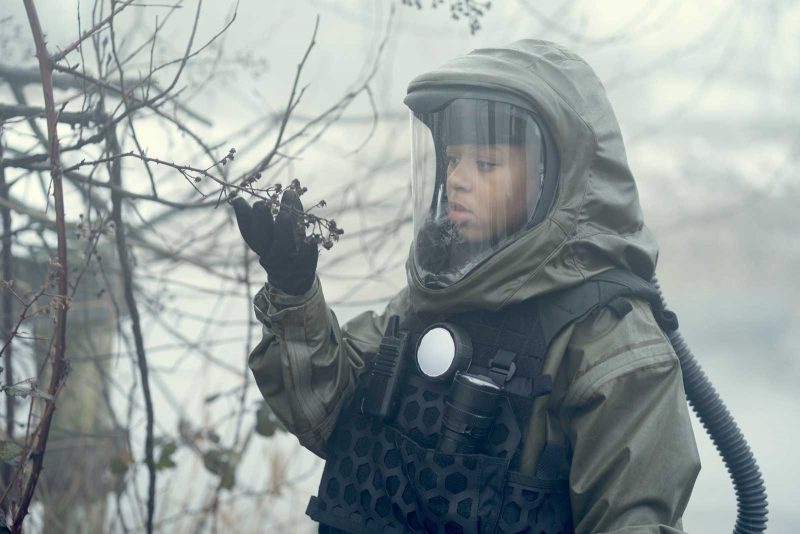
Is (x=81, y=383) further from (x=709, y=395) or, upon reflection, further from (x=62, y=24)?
(x=709, y=395)

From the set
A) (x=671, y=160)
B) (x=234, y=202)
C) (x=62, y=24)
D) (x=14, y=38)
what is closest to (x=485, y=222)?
(x=234, y=202)

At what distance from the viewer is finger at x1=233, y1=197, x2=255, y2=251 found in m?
1.73

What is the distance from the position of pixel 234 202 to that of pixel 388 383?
523mm

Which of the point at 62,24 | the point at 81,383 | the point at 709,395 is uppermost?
the point at 62,24

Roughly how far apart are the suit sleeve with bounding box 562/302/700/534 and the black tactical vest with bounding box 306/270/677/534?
0.06 meters

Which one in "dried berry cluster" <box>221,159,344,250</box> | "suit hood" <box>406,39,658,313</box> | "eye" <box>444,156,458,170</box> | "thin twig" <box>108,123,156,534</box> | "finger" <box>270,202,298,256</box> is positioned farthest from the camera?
"thin twig" <box>108,123,156,534</box>

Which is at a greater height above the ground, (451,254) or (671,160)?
(671,160)

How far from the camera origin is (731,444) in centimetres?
211

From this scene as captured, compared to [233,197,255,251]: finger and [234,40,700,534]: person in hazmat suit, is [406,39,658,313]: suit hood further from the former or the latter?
[233,197,255,251]: finger

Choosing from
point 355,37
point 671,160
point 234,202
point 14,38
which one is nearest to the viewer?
point 234,202

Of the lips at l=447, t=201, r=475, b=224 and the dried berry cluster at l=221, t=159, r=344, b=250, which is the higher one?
the lips at l=447, t=201, r=475, b=224

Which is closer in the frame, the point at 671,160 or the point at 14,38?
the point at 14,38

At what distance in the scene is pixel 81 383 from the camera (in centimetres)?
412

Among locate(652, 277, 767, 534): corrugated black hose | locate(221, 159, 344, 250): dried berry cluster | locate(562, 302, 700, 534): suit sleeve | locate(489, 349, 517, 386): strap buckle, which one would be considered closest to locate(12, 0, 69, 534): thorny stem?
locate(221, 159, 344, 250): dried berry cluster
